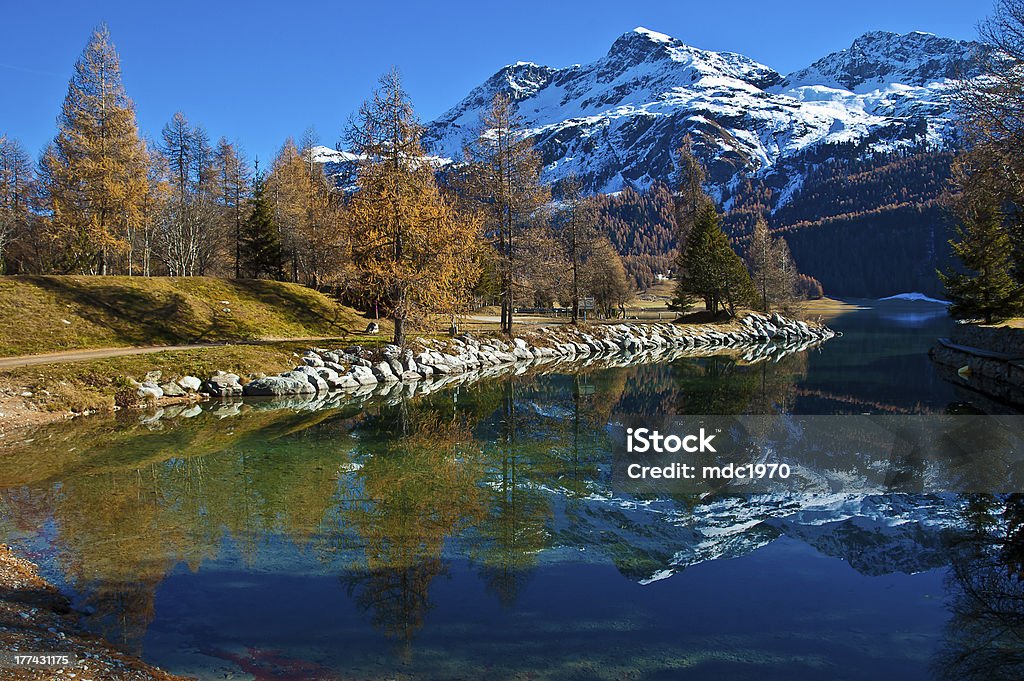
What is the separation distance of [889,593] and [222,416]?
18504mm

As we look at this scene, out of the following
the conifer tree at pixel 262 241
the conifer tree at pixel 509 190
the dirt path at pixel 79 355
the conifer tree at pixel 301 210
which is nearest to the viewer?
the dirt path at pixel 79 355

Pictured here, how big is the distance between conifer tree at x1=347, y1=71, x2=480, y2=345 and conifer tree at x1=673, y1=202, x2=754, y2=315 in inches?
1318

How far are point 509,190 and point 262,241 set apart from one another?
75.7ft

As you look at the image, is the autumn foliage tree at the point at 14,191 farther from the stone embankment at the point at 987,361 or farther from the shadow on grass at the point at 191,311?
the stone embankment at the point at 987,361

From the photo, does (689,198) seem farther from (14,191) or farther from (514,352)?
(14,191)

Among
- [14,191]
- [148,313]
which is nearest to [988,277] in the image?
[148,313]

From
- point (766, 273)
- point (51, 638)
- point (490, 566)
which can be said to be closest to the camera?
point (51, 638)

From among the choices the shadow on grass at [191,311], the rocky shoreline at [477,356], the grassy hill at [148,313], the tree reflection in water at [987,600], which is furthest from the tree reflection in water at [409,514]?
the shadow on grass at [191,311]

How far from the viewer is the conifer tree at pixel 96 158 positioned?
34625 mm

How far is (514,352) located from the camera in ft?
128

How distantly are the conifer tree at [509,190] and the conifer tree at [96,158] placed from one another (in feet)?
60.0

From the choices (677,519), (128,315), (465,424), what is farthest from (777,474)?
(128,315)

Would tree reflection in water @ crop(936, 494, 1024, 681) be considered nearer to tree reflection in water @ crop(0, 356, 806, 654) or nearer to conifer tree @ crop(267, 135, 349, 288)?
tree reflection in water @ crop(0, 356, 806, 654)

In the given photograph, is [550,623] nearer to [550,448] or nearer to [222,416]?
[550,448]
